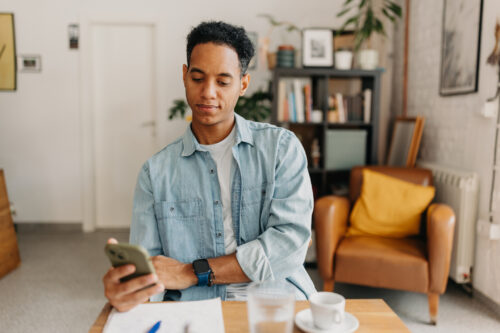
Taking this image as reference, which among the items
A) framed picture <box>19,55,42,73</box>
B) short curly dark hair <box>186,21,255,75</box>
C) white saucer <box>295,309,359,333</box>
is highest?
framed picture <box>19,55,42,73</box>

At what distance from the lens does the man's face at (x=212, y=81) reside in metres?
1.13

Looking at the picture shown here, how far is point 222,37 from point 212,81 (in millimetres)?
124

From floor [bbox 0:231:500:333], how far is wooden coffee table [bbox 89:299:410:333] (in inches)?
63.8

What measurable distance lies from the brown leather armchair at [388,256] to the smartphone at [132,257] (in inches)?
68.5

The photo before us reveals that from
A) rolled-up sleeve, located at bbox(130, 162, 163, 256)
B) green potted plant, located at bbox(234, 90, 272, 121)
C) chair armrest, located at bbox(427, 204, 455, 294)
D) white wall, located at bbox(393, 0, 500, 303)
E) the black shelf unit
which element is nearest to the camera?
rolled-up sleeve, located at bbox(130, 162, 163, 256)

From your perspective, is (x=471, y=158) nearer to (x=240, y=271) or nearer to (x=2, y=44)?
(x=240, y=271)

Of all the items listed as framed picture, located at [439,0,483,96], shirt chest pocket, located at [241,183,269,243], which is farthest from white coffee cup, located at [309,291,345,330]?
framed picture, located at [439,0,483,96]

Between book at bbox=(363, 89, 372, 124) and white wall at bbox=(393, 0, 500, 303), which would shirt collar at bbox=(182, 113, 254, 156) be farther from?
book at bbox=(363, 89, 372, 124)

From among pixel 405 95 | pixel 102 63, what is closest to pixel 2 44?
pixel 102 63

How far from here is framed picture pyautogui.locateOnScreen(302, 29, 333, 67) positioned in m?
3.44

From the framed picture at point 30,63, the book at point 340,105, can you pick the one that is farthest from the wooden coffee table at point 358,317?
the framed picture at point 30,63

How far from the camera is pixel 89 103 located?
435cm

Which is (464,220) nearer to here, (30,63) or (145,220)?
(145,220)

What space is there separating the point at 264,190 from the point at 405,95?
312 centimetres
